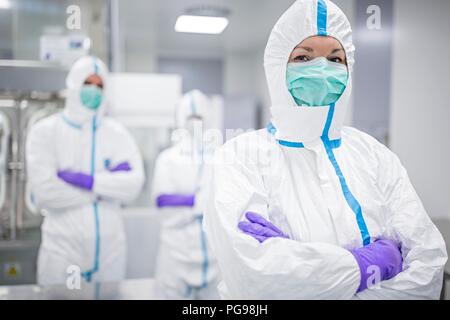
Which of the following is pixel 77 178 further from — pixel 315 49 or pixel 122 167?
pixel 315 49

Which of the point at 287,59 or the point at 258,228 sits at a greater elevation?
the point at 287,59

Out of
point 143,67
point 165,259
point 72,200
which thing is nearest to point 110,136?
point 72,200

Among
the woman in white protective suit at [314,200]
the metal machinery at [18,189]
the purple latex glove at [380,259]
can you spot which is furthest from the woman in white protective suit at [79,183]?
the purple latex glove at [380,259]

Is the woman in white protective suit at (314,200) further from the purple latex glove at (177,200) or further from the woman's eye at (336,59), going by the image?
the purple latex glove at (177,200)

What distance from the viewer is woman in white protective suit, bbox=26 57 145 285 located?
165 centimetres

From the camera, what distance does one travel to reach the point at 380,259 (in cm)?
74

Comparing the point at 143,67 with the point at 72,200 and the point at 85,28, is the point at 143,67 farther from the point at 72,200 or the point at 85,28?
the point at 72,200

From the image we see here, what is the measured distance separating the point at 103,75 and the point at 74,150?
1.11ft

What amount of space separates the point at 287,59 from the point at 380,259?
0.41 meters

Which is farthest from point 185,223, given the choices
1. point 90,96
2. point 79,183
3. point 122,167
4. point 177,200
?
point 90,96

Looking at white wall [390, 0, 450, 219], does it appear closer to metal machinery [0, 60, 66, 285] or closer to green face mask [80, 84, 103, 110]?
green face mask [80, 84, 103, 110]

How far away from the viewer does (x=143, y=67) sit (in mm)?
3262

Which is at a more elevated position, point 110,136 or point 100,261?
point 110,136

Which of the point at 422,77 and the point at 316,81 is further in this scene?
the point at 422,77
